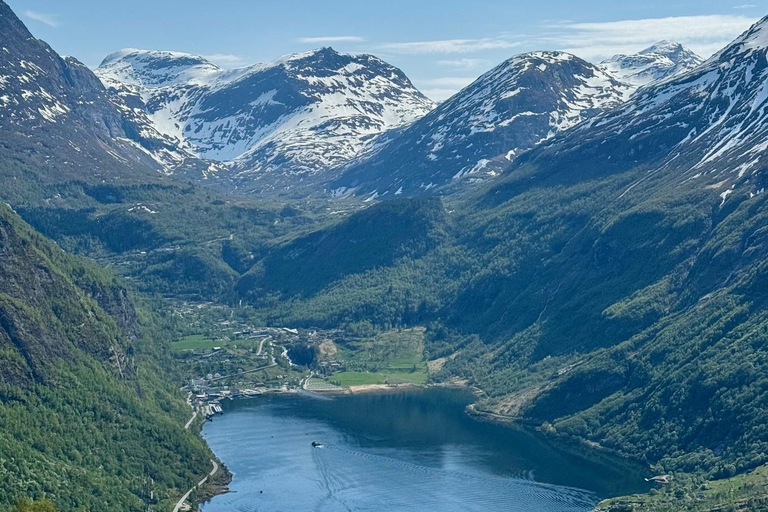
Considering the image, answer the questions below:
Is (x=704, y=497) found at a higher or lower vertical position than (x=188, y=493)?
higher

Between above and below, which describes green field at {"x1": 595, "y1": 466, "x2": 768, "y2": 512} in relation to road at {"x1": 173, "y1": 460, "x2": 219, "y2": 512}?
above

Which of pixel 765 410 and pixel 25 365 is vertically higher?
pixel 765 410

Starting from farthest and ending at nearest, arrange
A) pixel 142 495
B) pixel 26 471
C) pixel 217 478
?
pixel 217 478
pixel 142 495
pixel 26 471

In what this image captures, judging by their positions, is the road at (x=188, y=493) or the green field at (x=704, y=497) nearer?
the green field at (x=704, y=497)

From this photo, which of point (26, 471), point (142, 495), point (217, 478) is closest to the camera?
point (26, 471)

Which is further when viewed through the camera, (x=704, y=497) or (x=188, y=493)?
(x=188, y=493)

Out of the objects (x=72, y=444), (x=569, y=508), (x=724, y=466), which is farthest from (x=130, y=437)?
(x=724, y=466)

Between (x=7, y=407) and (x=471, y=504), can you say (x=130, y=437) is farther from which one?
(x=471, y=504)

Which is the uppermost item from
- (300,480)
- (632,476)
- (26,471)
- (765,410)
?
(765,410)

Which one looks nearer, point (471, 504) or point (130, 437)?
point (471, 504)

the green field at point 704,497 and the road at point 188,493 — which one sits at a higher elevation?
the green field at point 704,497

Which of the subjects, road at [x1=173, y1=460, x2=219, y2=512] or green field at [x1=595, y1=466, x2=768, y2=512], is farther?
road at [x1=173, y1=460, x2=219, y2=512]
